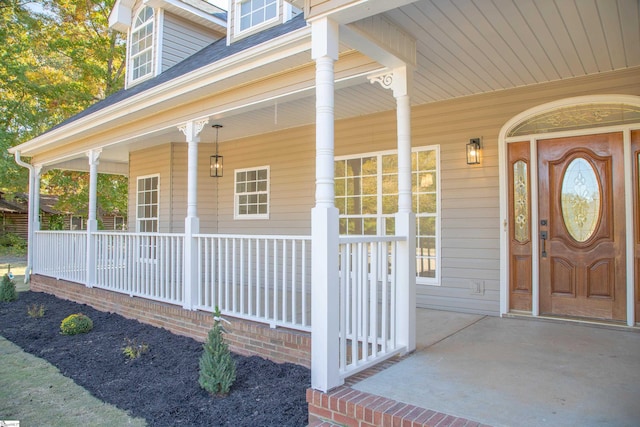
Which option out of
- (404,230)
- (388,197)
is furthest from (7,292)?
(404,230)

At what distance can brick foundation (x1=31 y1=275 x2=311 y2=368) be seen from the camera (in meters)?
3.94

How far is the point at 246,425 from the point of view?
2.94m

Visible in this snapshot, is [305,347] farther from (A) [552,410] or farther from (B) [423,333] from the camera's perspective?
(A) [552,410]

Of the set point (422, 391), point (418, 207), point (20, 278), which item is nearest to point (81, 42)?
point (20, 278)

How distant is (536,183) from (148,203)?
751 cm

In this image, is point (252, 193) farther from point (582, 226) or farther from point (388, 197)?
point (582, 226)

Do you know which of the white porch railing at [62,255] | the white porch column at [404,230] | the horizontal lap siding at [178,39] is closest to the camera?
the white porch column at [404,230]

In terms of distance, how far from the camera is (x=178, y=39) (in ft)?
27.6

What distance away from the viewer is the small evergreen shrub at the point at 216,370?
3451 millimetres

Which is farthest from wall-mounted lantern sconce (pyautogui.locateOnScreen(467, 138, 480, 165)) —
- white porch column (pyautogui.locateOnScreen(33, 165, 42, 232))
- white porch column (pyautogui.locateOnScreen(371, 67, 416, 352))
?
white porch column (pyautogui.locateOnScreen(33, 165, 42, 232))

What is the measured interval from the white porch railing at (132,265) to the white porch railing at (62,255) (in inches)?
20.1

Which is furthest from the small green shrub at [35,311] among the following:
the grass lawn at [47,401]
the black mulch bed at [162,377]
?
the grass lawn at [47,401]

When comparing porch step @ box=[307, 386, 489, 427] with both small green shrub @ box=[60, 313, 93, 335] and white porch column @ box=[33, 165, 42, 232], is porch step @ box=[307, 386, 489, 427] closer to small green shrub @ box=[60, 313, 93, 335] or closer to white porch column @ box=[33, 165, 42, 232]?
small green shrub @ box=[60, 313, 93, 335]

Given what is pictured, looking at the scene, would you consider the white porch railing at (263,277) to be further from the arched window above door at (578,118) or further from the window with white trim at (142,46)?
the window with white trim at (142,46)
